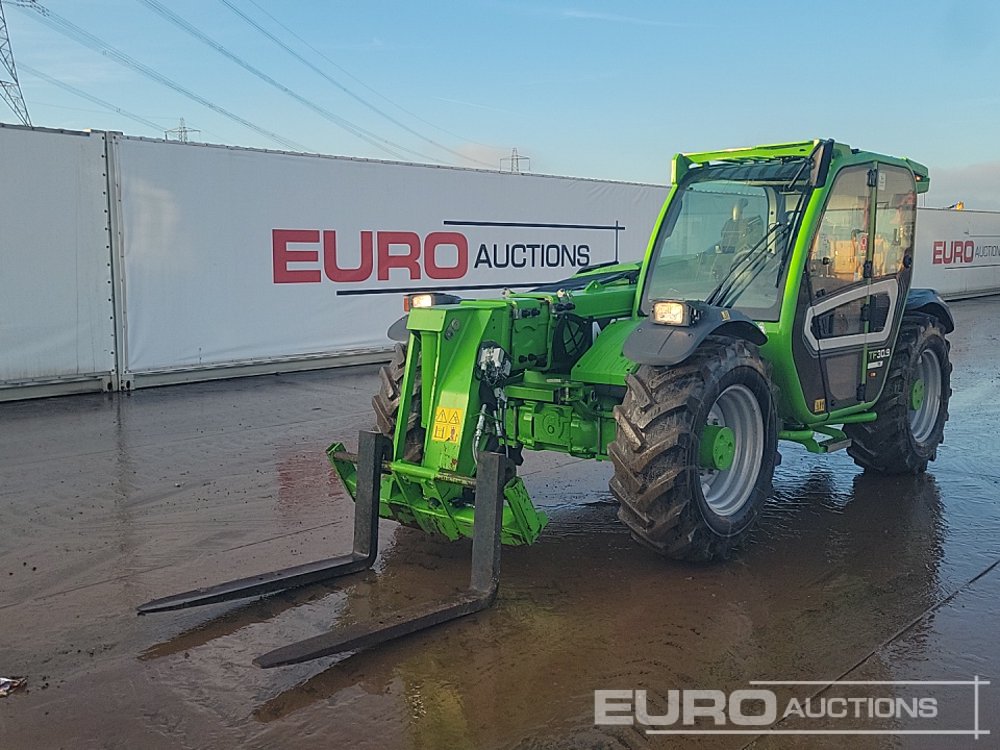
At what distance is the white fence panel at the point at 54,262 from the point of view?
31.7ft

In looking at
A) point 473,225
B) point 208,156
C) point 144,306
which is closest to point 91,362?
point 144,306

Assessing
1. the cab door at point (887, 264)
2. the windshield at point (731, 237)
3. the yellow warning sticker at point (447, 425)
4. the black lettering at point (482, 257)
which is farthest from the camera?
the black lettering at point (482, 257)


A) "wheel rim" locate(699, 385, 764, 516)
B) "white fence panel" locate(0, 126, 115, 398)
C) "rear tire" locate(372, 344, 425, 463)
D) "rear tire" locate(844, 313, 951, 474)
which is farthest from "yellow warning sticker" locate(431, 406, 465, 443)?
"white fence panel" locate(0, 126, 115, 398)

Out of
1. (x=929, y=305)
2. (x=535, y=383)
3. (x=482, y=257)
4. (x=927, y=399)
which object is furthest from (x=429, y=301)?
(x=482, y=257)

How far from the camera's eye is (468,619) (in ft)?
14.1

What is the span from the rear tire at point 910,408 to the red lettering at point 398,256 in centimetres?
772

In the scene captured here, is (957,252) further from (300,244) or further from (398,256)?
(300,244)

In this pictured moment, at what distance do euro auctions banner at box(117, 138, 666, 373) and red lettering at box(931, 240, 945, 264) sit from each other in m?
15.0

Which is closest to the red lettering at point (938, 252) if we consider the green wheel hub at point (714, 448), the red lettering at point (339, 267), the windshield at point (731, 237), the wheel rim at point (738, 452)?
the red lettering at point (339, 267)

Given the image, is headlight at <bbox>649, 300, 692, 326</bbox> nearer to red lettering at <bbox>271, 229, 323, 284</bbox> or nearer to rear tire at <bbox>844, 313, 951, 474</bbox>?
rear tire at <bbox>844, 313, 951, 474</bbox>

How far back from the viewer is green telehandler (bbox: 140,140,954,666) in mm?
4621

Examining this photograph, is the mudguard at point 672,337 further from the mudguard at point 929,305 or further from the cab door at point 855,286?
the mudguard at point 929,305

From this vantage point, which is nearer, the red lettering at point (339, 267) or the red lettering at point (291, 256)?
the red lettering at point (291, 256)

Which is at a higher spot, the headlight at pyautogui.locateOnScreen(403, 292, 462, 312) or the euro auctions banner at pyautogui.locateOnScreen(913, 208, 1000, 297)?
the euro auctions banner at pyautogui.locateOnScreen(913, 208, 1000, 297)
